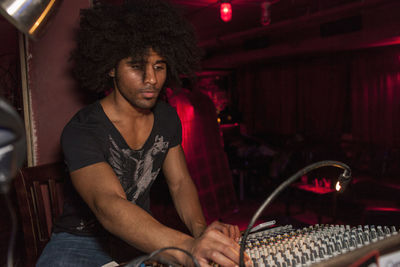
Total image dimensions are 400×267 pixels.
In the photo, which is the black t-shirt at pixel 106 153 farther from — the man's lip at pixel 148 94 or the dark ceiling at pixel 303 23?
the dark ceiling at pixel 303 23

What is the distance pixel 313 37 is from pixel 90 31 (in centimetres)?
735

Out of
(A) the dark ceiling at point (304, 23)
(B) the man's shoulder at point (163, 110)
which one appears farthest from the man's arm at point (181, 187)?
(A) the dark ceiling at point (304, 23)

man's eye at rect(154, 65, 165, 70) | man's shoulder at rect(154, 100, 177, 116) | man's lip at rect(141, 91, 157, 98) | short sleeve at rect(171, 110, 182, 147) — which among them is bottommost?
short sleeve at rect(171, 110, 182, 147)

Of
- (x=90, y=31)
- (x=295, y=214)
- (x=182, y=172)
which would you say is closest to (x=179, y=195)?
(x=182, y=172)

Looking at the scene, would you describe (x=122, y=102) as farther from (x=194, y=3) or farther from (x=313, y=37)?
(x=313, y=37)

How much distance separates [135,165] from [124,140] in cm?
18

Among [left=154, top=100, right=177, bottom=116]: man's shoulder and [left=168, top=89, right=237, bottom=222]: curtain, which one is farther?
[left=168, top=89, right=237, bottom=222]: curtain

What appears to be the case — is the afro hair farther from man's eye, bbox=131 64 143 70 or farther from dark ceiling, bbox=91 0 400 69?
dark ceiling, bbox=91 0 400 69

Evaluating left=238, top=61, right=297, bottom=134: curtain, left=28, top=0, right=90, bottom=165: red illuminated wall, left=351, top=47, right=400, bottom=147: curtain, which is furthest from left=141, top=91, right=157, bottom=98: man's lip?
left=238, top=61, right=297, bottom=134: curtain

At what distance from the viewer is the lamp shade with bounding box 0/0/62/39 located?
0.98 m

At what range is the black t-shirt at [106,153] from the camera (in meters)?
1.65

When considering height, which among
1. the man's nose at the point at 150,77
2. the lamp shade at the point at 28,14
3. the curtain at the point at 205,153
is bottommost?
the curtain at the point at 205,153

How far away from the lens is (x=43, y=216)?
6.70ft

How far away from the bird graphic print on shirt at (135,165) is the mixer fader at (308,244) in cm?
82
